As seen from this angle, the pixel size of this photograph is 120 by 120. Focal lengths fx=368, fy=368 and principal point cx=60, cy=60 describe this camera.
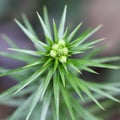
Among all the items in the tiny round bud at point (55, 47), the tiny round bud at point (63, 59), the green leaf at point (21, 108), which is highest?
the tiny round bud at point (55, 47)

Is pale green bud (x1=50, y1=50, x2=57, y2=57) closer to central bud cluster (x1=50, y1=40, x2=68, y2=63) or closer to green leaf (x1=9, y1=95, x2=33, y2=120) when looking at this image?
central bud cluster (x1=50, y1=40, x2=68, y2=63)

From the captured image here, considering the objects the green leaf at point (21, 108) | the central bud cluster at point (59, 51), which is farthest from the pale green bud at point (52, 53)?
the green leaf at point (21, 108)

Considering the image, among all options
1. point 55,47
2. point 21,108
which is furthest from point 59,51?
point 21,108

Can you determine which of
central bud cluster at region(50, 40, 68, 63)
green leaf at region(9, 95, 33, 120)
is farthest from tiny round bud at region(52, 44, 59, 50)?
green leaf at region(9, 95, 33, 120)

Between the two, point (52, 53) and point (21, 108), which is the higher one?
point (52, 53)

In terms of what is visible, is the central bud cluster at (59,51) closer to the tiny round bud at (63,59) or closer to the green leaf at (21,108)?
the tiny round bud at (63,59)

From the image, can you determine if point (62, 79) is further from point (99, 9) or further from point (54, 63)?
point (99, 9)

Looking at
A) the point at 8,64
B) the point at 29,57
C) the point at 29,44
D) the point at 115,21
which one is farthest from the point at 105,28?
the point at 29,57

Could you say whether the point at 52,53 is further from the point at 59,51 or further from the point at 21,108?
the point at 21,108
